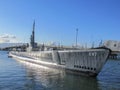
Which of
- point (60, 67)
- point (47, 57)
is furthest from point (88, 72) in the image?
point (47, 57)

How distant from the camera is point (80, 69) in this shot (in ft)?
139

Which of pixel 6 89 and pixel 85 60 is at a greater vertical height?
pixel 85 60

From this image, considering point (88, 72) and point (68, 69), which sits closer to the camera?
point (88, 72)

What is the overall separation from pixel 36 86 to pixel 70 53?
17.5 m

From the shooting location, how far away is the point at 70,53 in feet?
152

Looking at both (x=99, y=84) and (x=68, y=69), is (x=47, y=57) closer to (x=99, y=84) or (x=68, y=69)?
(x=68, y=69)

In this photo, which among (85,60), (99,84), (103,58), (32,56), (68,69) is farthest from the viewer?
(32,56)

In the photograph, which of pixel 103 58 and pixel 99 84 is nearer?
pixel 99 84

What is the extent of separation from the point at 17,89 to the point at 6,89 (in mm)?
1226

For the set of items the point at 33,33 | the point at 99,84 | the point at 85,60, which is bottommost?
the point at 99,84

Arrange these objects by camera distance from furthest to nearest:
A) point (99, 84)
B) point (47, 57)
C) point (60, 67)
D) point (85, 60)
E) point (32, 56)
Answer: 1. point (32, 56)
2. point (47, 57)
3. point (60, 67)
4. point (85, 60)
5. point (99, 84)

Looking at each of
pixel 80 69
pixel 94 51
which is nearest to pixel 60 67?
pixel 80 69

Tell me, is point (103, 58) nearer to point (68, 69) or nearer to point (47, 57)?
point (68, 69)

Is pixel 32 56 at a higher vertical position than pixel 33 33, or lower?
lower
